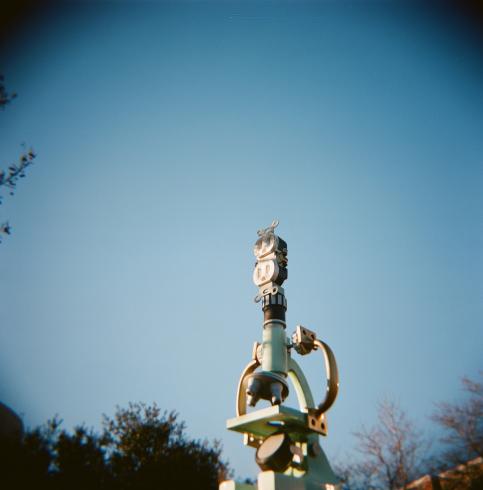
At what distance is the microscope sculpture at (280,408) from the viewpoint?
4.75 meters

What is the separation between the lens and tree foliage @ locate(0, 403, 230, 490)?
1435cm

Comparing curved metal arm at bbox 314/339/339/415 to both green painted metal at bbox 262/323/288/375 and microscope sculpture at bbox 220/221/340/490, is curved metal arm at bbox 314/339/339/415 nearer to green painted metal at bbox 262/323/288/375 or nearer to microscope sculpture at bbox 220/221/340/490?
microscope sculpture at bbox 220/221/340/490

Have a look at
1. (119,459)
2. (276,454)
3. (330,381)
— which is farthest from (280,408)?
(119,459)

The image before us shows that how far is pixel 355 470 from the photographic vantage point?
20172 mm

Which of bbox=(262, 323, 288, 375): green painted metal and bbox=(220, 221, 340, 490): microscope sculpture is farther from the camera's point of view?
bbox=(262, 323, 288, 375): green painted metal

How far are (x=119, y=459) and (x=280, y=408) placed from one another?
1552 cm

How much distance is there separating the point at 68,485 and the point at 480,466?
15.1m

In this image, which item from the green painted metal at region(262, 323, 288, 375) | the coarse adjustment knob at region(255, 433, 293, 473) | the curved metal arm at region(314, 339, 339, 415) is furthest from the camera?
the green painted metal at region(262, 323, 288, 375)

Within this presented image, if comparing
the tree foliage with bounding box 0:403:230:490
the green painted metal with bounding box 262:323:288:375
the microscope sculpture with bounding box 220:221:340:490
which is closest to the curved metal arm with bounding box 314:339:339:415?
the microscope sculpture with bounding box 220:221:340:490

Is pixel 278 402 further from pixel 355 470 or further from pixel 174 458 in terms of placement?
pixel 355 470

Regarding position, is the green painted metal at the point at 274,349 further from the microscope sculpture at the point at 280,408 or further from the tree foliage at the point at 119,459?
the tree foliage at the point at 119,459

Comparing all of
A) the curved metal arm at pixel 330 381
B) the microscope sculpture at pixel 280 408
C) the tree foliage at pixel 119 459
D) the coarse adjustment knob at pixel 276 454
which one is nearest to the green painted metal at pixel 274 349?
the microscope sculpture at pixel 280 408

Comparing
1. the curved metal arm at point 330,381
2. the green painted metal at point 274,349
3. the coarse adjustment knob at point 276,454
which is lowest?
the coarse adjustment knob at point 276,454

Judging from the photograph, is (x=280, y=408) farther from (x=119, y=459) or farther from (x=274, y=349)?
(x=119, y=459)
